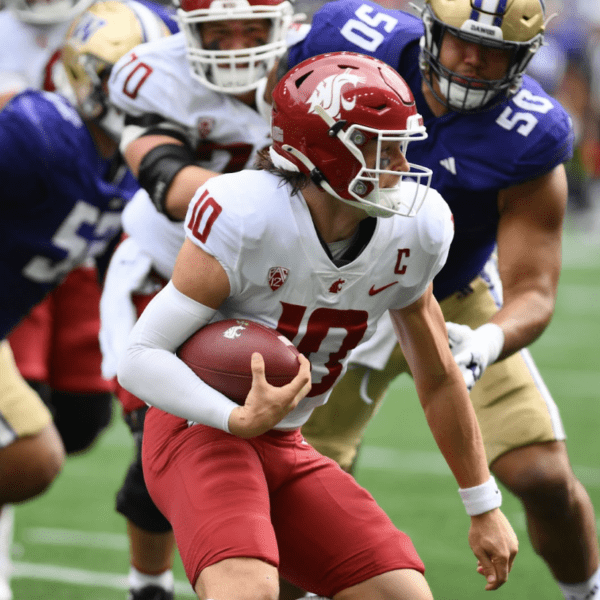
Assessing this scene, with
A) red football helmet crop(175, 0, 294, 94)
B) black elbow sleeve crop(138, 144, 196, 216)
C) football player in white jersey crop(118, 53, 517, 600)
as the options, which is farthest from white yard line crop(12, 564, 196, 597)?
red football helmet crop(175, 0, 294, 94)

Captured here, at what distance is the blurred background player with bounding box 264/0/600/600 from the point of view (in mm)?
3137

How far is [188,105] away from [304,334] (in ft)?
3.96

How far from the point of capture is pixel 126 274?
11.7ft

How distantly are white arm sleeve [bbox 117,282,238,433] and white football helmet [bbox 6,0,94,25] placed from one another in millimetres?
3117

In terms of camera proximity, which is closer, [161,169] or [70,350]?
[161,169]

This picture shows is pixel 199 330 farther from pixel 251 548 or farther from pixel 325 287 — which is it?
pixel 251 548

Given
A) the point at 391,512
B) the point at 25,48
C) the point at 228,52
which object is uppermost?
the point at 228,52

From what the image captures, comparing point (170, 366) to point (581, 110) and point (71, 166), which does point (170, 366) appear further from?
point (581, 110)

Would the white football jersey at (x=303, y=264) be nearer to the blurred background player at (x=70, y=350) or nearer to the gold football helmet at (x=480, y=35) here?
the gold football helmet at (x=480, y=35)

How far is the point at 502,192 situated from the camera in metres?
3.38

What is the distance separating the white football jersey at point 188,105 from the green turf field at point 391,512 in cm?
161

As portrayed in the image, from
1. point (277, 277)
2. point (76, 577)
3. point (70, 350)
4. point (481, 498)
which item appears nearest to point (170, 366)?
point (277, 277)

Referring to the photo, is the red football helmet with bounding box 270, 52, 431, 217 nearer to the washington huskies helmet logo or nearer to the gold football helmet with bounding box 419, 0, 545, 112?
the gold football helmet with bounding box 419, 0, 545, 112

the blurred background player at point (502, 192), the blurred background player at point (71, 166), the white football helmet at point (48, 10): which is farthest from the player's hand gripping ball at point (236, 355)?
the white football helmet at point (48, 10)
